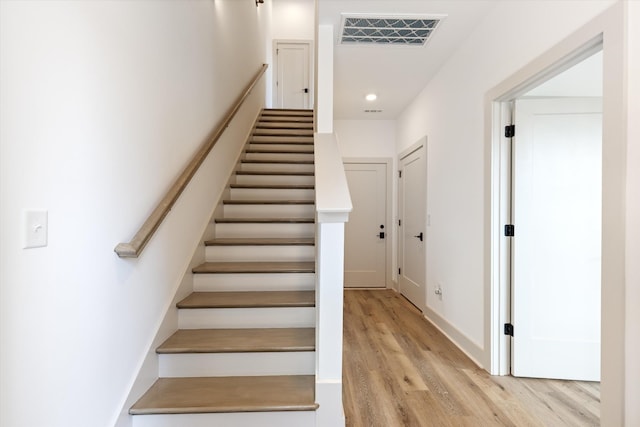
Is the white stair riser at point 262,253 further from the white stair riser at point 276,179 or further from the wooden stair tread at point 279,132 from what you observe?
the wooden stair tread at point 279,132

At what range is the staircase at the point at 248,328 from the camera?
5.13 feet

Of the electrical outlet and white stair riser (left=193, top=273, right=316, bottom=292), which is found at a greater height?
white stair riser (left=193, top=273, right=316, bottom=292)

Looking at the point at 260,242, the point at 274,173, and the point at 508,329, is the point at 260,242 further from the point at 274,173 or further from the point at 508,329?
the point at 508,329

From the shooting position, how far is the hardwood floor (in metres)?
1.86

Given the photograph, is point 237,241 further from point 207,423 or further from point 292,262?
point 207,423

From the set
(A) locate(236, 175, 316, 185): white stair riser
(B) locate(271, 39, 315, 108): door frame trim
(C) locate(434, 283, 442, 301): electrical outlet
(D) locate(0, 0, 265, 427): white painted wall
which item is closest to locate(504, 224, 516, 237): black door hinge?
(C) locate(434, 283, 442, 301): electrical outlet

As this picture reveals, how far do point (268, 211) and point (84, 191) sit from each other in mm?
1810

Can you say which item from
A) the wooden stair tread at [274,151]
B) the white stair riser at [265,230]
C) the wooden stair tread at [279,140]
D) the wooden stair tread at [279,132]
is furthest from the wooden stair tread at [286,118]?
the white stair riser at [265,230]

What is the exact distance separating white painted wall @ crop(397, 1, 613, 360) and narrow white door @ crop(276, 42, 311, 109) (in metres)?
3.12

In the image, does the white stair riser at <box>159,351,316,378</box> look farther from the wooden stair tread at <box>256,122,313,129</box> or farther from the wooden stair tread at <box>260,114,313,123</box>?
the wooden stair tread at <box>260,114,313,123</box>

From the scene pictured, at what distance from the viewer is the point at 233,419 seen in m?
1.56

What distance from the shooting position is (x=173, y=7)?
2.02m

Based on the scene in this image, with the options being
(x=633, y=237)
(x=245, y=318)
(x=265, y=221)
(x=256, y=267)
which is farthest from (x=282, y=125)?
(x=633, y=237)

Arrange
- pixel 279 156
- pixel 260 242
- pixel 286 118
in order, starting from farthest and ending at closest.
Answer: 1. pixel 286 118
2. pixel 279 156
3. pixel 260 242
